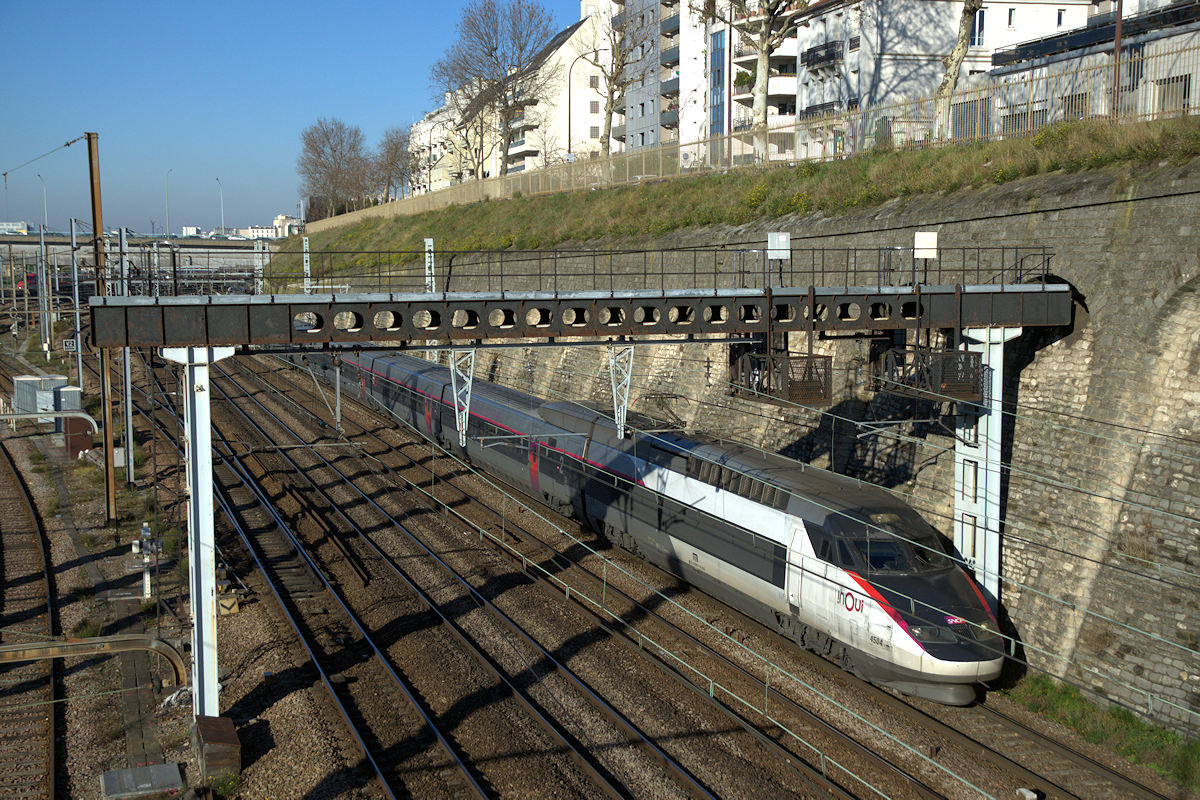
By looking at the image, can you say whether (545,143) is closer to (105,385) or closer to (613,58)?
(613,58)

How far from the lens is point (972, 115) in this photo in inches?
1102

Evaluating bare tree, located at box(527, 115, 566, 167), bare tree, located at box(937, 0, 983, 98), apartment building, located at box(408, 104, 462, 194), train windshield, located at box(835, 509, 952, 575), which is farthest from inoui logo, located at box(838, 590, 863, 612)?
apartment building, located at box(408, 104, 462, 194)

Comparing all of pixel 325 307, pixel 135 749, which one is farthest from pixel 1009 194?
pixel 135 749

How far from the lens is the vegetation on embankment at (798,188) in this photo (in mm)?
18953

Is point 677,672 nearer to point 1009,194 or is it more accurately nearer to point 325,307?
point 325,307

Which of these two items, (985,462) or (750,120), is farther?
(750,120)

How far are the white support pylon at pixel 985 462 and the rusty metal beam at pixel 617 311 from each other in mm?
475

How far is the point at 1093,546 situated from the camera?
15.9 meters

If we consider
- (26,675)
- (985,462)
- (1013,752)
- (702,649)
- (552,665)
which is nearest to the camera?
(1013,752)

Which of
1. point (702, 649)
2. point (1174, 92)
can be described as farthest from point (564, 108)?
point (702, 649)

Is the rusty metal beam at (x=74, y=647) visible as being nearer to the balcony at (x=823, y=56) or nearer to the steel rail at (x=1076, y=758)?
the steel rail at (x=1076, y=758)

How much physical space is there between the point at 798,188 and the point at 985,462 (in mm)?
16702

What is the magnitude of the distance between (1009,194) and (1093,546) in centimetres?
814

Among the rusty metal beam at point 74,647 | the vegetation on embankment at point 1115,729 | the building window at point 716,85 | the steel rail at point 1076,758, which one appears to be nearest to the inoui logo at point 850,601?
the steel rail at point 1076,758
